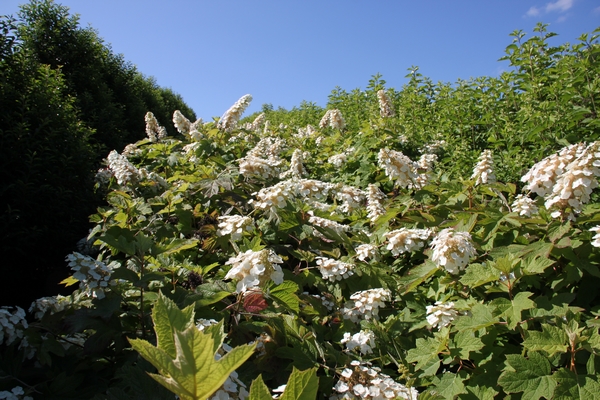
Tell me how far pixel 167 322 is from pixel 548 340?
1.62 m

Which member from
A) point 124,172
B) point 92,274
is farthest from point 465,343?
point 124,172

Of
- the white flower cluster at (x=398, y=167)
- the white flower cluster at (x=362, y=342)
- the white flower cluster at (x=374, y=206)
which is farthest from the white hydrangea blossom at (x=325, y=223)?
the white flower cluster at (x=362, y=342)

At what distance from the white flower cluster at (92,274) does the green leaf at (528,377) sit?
5.95 feet

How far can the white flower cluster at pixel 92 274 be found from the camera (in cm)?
195

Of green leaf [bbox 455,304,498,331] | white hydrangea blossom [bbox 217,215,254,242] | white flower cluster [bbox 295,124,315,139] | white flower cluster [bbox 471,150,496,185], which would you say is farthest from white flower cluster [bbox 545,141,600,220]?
white flower cluster [bbox 295,124,315,139]

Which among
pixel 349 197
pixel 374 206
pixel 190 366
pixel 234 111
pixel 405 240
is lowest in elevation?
pixel 190 366

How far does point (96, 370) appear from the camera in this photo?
1.85 meters

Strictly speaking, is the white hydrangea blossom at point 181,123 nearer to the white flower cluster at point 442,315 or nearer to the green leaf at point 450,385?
the white flower cluster at point 442,315

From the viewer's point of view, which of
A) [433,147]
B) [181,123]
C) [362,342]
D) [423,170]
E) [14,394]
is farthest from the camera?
[181,123]

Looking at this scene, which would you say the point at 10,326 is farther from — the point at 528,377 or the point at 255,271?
the point at 528,377

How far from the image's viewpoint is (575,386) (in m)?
1.56

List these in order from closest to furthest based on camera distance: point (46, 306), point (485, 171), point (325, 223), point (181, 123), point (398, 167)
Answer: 1. point (46, 306)
2. point (325, 223)
3. point (485, 171)
4. point (398, 167)
5. point (181, 123)

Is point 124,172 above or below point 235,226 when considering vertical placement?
above

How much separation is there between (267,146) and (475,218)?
11.4 ft
